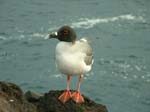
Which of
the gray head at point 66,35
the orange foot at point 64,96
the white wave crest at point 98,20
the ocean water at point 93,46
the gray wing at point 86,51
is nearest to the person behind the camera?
the gray head at point 66,35

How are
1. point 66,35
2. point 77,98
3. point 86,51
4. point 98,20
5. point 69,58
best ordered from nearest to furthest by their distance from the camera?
point 69,58 → point 66,35 → point 86,51 → point 77,98 → point 98,20

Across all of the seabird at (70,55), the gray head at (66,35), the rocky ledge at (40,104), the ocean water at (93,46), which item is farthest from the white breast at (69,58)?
the ocean water at (93,46)

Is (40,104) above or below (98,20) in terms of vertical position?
above

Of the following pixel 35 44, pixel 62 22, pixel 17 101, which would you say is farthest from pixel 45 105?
pixel 62 22

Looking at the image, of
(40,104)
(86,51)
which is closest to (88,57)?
(86,51)

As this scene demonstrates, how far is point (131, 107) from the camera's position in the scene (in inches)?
1710

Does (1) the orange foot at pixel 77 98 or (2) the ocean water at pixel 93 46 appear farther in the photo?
(2) the ocean water at pixel 93 46

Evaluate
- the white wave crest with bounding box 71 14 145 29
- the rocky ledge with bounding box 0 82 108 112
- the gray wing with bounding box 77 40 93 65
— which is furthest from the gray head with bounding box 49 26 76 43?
the white wave crest with bounding box 71 14 145 29

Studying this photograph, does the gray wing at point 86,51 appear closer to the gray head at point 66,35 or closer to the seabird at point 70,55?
the seabird at point 70,55

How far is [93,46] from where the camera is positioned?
196ft

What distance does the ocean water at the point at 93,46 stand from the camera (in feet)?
152

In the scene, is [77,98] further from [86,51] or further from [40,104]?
[86,51]

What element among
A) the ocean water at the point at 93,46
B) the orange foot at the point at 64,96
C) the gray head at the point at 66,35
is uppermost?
the gray head at the point at 66,35

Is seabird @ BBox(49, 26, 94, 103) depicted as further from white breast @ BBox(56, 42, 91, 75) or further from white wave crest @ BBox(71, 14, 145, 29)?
white wave crest @ BBox(71, 14, 145, 29)
